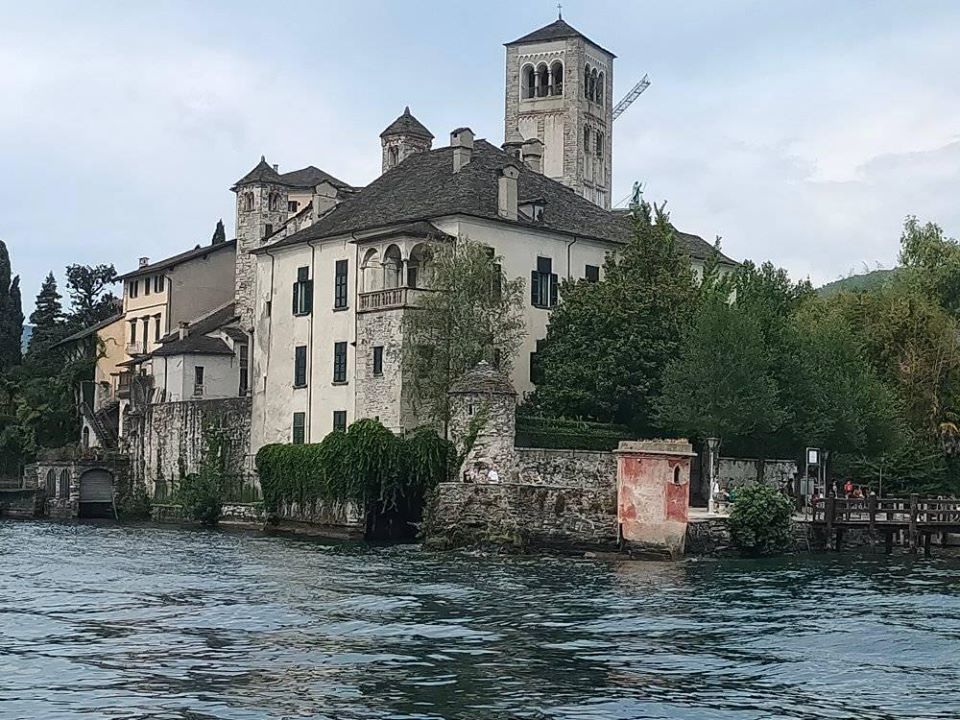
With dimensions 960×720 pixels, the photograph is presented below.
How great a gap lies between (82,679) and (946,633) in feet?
51.4

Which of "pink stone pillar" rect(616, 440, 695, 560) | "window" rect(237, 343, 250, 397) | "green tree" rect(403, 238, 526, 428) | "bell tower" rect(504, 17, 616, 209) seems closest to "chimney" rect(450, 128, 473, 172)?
"green tree" rect(403, 238, 526, 428)

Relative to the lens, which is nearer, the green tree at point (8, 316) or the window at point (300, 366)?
the window at point (300, 366)

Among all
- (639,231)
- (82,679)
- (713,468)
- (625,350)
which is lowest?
(82,679)

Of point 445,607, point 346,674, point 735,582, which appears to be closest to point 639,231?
point 735,582

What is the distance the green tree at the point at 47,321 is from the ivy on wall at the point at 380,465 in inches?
1734

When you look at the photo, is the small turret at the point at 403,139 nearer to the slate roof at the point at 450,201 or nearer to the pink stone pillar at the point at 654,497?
the slate roof at the point at 450,201

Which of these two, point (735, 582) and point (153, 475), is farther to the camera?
point (153, 475)

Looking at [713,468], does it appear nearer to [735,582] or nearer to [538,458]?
[538,458]

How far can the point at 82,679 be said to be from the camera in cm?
2248

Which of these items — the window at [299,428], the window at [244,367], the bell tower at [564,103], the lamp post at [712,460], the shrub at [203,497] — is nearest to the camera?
the lamp post at [712,460]

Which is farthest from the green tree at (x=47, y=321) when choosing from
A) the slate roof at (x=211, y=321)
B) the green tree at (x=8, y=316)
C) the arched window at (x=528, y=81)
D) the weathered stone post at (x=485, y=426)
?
the weathered stone post at (x=485, y=426)

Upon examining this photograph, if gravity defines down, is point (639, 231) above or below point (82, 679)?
above

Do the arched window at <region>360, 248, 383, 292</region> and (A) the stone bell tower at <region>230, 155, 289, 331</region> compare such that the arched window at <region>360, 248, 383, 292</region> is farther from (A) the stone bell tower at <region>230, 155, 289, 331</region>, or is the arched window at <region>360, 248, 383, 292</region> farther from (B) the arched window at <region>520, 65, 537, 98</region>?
(B) the arched window at <region>520, 65, 537, 98</region>

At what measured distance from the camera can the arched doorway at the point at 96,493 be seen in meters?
76.7
